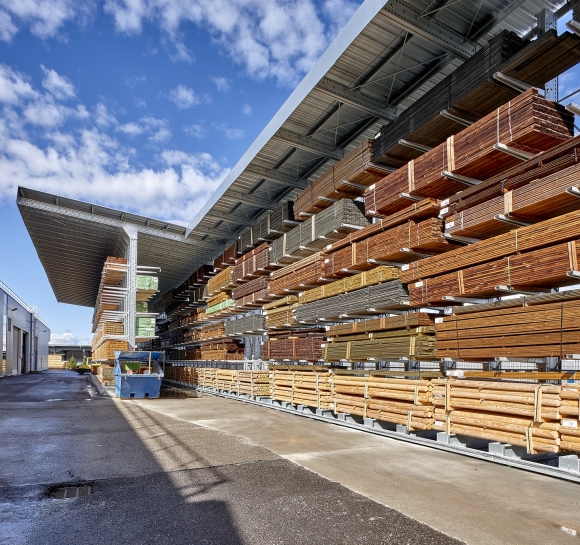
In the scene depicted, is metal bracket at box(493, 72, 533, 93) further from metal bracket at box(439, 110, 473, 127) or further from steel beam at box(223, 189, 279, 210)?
steel beam at box(223, 189, 279, 210)

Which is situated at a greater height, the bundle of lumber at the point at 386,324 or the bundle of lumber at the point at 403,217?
the bundle of lumber at the point at 403,217

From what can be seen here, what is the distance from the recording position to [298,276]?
55.2ft

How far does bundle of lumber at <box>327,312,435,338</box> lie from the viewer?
1070 cm

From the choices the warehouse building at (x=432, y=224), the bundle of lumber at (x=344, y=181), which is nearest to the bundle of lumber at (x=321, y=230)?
the warehouse building at (x=432, y=224)

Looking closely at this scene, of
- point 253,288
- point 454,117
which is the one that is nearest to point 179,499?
point 454,117

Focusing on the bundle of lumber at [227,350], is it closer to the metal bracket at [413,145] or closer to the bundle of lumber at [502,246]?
the bundle of lumber at [502,246]

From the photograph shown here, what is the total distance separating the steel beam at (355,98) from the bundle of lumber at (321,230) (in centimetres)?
263

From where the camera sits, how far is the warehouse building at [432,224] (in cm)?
821

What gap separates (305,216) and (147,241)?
16.2 metres

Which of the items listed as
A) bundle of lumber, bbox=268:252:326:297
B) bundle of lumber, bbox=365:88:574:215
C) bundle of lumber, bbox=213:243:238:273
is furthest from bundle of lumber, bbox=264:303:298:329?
bundle of lumber, bbox=365:88:574:215

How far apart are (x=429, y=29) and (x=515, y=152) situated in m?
3.81

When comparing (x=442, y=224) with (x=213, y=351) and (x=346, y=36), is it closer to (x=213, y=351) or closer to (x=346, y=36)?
(x=346, y=36)

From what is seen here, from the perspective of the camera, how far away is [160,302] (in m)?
43.3

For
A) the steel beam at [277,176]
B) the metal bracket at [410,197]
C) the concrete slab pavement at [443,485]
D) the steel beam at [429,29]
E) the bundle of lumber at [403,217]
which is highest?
the steel beam at [429,29]
